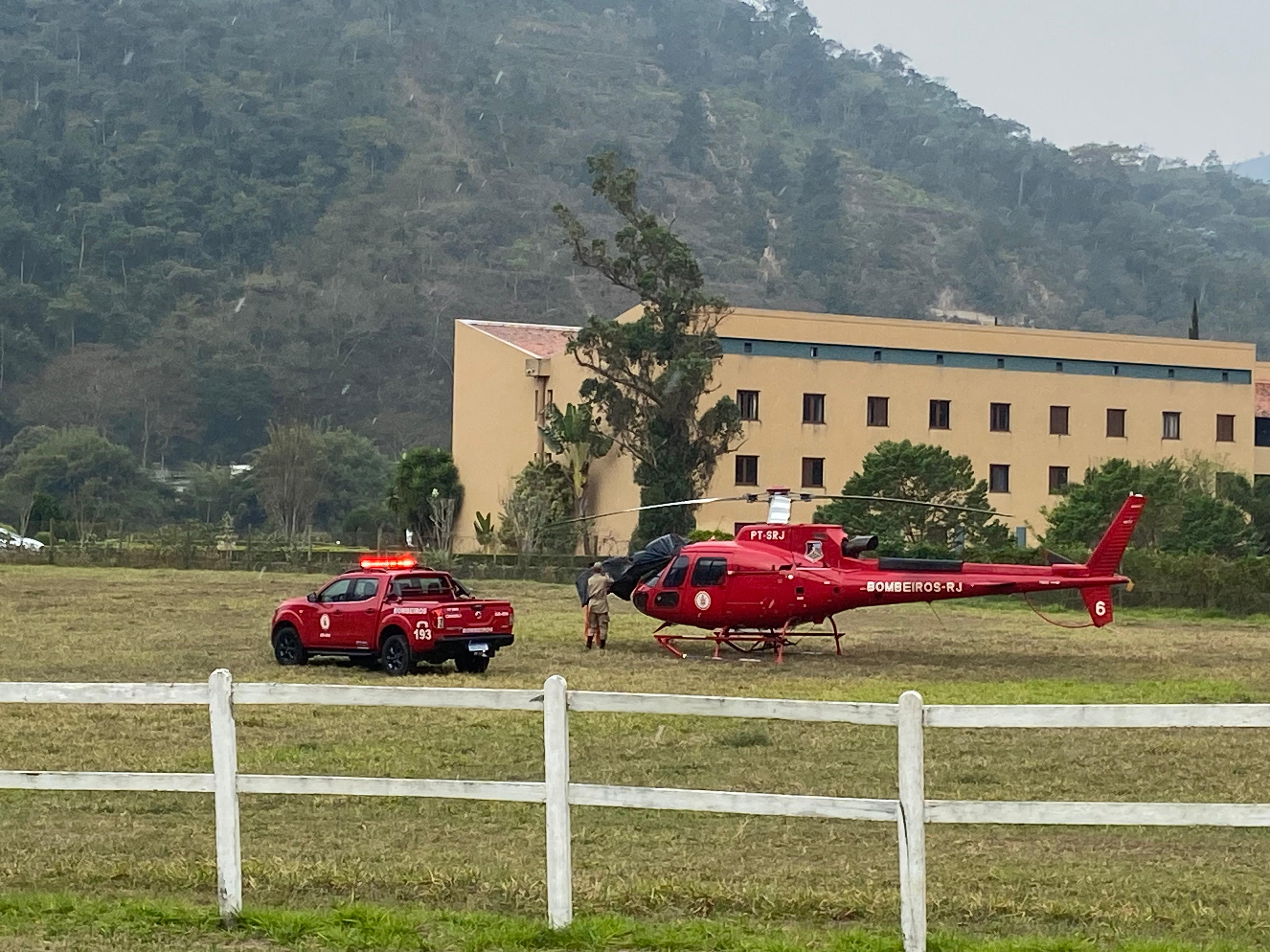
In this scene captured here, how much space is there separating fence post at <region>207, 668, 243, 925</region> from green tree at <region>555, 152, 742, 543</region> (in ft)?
171

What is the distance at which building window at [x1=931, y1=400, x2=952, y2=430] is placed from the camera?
6581 centimetres

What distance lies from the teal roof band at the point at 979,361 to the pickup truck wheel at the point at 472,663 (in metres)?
42.8

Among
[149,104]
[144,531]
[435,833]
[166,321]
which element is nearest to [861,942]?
[435,833]

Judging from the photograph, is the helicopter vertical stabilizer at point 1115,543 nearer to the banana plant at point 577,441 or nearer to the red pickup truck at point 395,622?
the red pickup truck at point 395,622

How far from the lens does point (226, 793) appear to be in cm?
865

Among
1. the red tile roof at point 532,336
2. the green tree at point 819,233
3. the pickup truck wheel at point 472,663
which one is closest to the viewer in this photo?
the pickup truck wheel at point 472,663

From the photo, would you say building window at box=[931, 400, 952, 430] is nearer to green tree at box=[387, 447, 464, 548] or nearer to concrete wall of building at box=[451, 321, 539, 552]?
concrete wall of building at box=[451, 321, 539, 552]

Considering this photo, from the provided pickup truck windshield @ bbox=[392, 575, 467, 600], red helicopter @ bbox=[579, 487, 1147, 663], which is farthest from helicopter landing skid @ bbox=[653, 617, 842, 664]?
pickup truck windshield @ bbox=[392, 575, 467, 600]

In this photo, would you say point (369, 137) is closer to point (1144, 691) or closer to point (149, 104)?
point (149, 104)

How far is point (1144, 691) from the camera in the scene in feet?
71.4

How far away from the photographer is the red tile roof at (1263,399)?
2847 inches

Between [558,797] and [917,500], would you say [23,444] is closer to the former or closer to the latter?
[917,500]

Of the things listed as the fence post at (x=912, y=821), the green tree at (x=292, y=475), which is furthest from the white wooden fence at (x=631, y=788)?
the green tree at (x=292, y=475)

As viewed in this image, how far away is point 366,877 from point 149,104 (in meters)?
181
